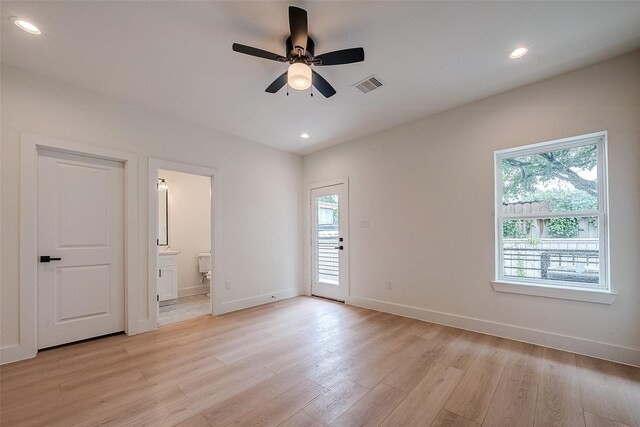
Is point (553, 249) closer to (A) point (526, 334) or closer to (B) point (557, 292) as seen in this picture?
(B) point (557, 292)

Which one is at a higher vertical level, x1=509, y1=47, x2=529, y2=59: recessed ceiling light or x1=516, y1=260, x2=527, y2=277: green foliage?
x1=509, y1=47, x2=529, y2=59: recessed ceiling light

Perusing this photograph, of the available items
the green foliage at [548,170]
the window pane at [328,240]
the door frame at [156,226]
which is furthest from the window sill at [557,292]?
the door frame at [156,226]

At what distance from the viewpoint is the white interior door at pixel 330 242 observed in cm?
466

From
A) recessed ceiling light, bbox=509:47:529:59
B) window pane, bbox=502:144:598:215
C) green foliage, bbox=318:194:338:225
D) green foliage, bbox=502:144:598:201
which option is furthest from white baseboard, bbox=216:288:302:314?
recessed ceiling light, bbox=509:47:529:59

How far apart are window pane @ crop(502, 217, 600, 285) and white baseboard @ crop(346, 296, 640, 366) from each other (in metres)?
0.58

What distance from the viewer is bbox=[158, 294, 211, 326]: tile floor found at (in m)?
3.85

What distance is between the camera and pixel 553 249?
2900mm

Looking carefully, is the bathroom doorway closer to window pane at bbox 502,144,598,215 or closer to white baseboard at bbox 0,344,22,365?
white baseboard at bbox 0,344,22,365

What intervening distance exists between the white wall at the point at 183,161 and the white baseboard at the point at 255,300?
0.02 metres

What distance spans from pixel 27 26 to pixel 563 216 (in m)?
5.15

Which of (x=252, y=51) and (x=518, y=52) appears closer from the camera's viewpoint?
(x=252, y=51)

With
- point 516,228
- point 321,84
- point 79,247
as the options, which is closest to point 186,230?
point 79,247

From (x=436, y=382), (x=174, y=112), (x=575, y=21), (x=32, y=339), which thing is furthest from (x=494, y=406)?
(x=174, y=112)

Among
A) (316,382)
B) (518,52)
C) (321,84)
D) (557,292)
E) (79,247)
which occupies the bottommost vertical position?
(316,382)
